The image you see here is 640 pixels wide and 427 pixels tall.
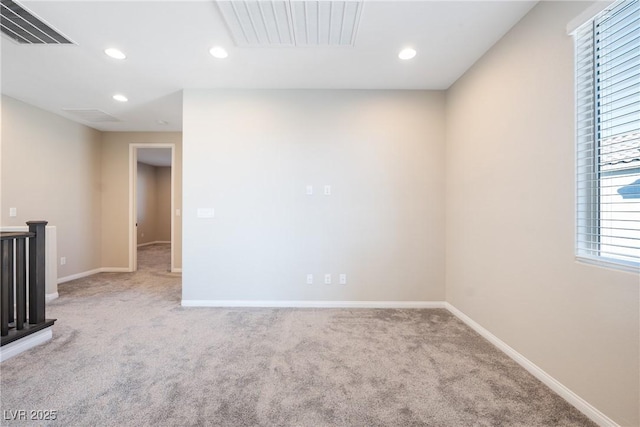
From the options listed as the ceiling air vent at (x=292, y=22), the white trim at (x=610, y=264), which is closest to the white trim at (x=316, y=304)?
the white trim at (x=610, y=264)

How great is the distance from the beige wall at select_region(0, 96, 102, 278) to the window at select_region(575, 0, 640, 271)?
600 cm

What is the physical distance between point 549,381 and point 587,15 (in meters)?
2.29

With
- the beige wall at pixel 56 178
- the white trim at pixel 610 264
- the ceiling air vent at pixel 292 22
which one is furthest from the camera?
the beige wall at pixel 56 178

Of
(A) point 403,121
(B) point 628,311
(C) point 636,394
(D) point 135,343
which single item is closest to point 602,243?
(B) point 628,311

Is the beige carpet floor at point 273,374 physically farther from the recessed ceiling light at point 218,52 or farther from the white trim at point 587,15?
the recessed ceiling light at point 218,52

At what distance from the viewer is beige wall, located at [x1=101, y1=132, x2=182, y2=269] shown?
4945mm

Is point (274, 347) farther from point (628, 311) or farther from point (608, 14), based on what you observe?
point (608, 14)

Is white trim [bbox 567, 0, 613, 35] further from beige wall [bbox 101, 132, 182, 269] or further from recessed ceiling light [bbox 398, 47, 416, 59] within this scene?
beige wall [bbox 101, 132, 182, 269]

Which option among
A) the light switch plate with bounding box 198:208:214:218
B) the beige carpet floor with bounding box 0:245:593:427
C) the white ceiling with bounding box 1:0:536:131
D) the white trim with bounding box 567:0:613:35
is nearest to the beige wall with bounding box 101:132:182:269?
the white ceiling with bounding box 1:0:536:131

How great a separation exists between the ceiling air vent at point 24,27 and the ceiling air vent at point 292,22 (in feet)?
4.85

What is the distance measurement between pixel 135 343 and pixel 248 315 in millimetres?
1042

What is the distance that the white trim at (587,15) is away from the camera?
144 cm

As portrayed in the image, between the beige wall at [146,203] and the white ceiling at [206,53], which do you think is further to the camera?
the beige wall at [146,203]

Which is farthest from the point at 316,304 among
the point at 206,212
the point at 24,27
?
the point at 24,27
